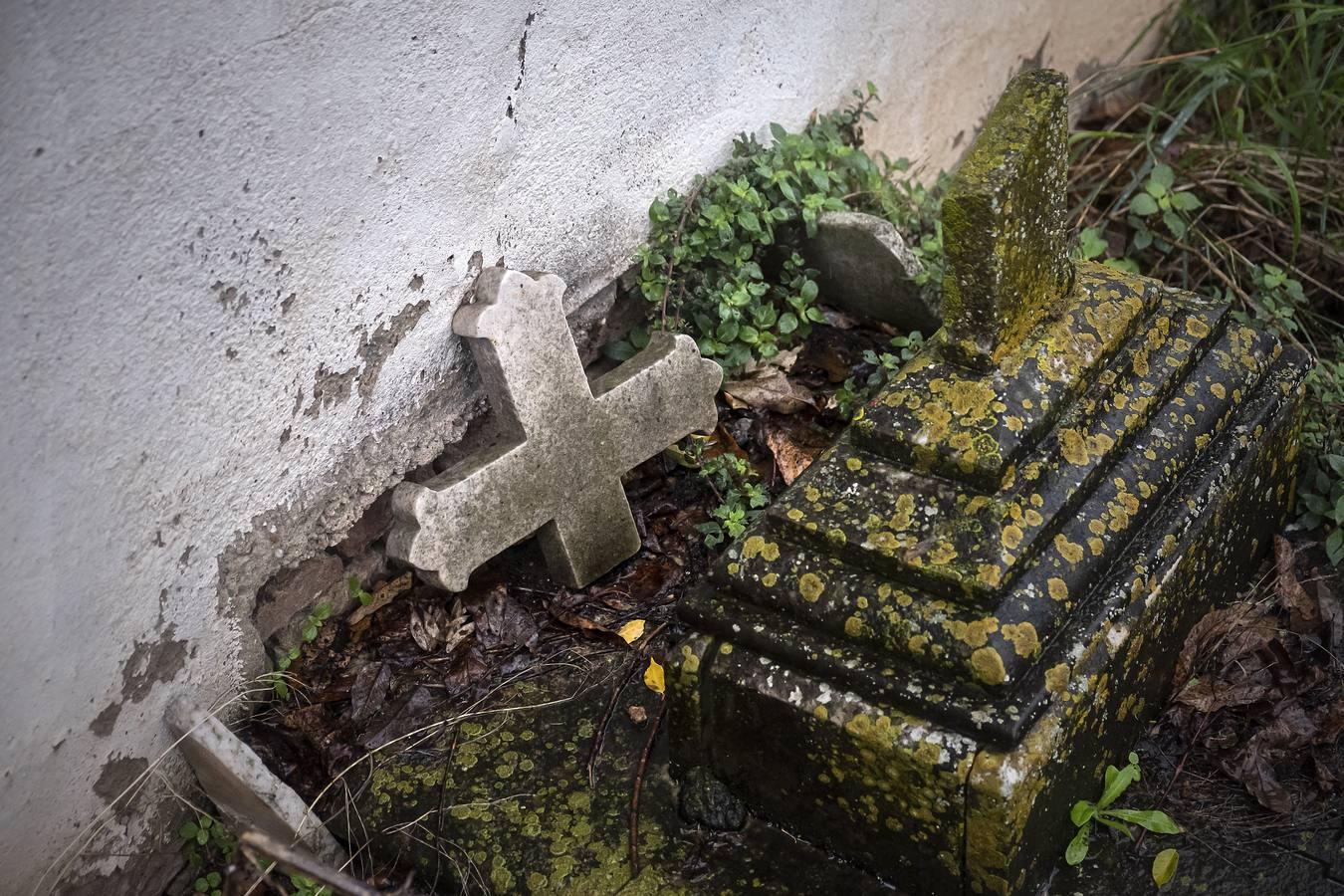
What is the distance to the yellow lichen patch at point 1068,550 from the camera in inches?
88.7

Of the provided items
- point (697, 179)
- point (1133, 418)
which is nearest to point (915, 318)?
point (697, 179)

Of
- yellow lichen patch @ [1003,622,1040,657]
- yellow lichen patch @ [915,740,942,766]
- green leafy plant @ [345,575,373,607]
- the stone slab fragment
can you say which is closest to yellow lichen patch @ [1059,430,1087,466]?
yellow lichen patch @ [1003,622,1040,657]

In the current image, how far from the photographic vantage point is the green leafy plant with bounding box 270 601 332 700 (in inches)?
104

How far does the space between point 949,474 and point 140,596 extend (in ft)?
5.22

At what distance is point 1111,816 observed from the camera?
7.79 ft

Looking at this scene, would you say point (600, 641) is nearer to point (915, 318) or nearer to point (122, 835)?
point (122, 835)

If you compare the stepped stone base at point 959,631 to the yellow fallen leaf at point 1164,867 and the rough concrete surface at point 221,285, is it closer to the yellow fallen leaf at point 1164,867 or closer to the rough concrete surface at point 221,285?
the yellow fallen leaf at point 1164,867

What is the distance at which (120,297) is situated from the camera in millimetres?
2133

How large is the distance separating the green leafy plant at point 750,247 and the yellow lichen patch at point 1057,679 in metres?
1.38

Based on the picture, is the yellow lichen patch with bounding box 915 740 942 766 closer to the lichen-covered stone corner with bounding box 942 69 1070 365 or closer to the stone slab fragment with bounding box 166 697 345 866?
the lichen-covered stone corner with bounding box 942 69 1070 365

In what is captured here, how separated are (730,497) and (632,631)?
0.43 m

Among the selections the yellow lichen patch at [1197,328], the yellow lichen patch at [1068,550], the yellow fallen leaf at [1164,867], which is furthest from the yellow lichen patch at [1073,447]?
the yellow fallen leaf at [1164,867]

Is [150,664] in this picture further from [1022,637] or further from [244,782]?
[1022,637]

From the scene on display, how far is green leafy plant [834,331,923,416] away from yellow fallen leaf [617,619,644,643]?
83 cm
